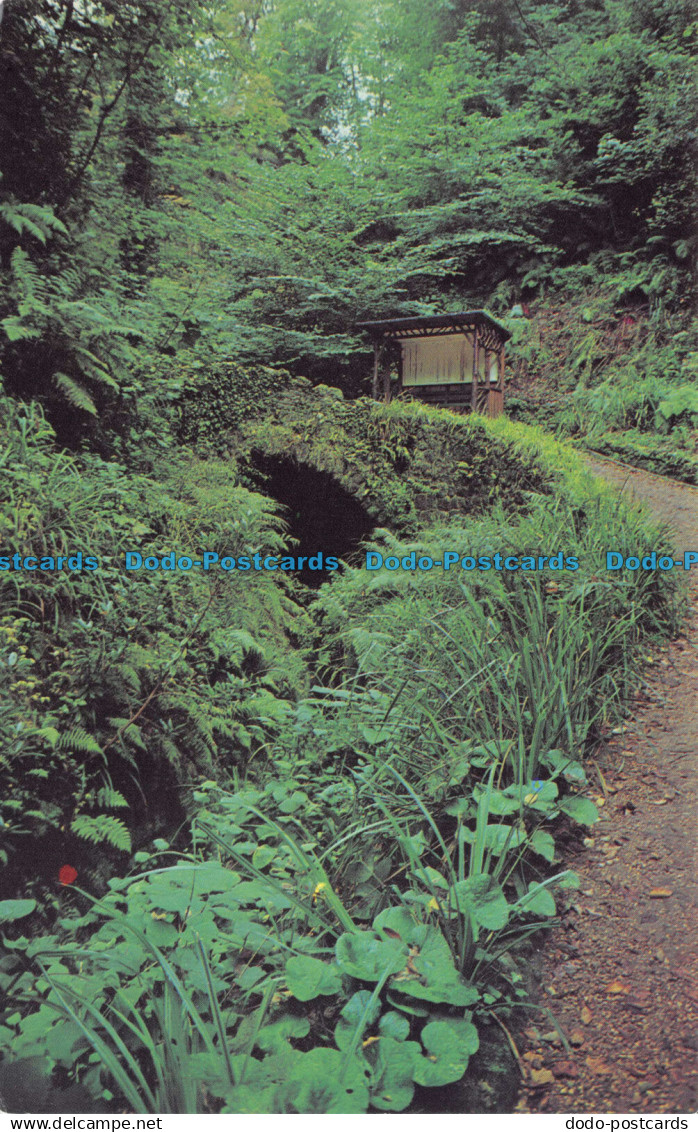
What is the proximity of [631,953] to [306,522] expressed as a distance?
225cm

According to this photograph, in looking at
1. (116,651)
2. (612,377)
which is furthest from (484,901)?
(612,377)

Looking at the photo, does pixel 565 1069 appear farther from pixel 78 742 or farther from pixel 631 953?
pixel 78 742

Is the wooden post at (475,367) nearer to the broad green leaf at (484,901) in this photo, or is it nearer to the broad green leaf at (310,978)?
the broad green leaf at (484,901)

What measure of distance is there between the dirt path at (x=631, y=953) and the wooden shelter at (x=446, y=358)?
1.73 metres

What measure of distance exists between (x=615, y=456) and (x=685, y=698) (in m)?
1.23

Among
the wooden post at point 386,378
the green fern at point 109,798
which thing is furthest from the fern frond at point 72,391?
the green fern at point 109,798

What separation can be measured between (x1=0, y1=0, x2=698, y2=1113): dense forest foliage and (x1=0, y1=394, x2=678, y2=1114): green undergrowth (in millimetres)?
10

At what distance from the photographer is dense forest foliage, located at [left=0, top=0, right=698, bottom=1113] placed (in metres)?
1.15

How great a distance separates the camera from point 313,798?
1.81 m

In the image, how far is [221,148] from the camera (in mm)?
2246

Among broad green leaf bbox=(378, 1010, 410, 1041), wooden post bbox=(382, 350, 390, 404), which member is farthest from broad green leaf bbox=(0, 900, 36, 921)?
wooden post bbox=(382, 350, 390, 404)

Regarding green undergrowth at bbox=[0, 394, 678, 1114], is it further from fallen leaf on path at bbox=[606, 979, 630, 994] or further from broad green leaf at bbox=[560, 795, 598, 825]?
fallen leaf on path at bbox=[606, 979, 630, 994]

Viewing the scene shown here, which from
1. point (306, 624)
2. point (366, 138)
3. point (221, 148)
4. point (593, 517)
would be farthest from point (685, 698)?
point (221, 148)

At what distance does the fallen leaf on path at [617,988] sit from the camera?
3.70 feet
